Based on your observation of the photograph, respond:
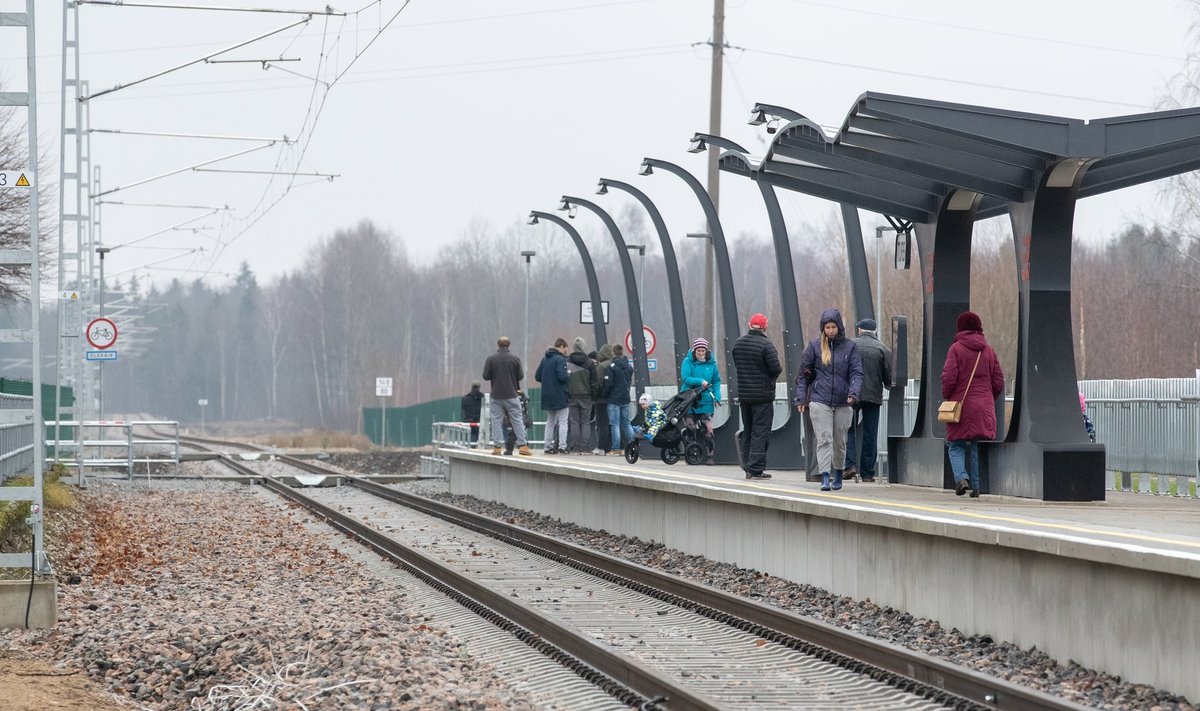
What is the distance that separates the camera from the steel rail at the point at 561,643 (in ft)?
26.4

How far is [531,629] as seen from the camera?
11008mm

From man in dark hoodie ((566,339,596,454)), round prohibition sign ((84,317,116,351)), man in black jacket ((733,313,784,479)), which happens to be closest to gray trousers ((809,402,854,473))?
man in black jacket ((733,313,784,479))

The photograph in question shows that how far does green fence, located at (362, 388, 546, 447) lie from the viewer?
53.5 m

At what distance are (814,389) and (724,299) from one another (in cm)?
569

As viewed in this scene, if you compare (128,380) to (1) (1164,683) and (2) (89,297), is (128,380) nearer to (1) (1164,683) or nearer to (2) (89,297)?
(2) (89,297)

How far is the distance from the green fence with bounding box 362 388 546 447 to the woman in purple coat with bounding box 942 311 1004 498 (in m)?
29.5

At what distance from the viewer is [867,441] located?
17.3m

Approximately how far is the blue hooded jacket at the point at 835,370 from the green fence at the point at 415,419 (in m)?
28.0

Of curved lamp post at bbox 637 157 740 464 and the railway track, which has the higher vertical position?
curved lamp post at bbox 637 157 740 464

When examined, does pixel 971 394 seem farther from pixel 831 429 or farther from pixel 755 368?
pixel 755 368

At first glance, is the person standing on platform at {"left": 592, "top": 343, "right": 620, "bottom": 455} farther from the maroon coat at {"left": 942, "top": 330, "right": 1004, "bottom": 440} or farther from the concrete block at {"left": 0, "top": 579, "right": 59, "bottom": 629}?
the concrete block at {"left": 0, "top": 579, "right": 59, "bottom": 629}

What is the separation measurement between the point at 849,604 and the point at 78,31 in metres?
24.4

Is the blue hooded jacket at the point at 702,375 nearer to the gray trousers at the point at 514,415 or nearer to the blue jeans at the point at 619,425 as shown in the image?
the blue jeans at the point at 619,425

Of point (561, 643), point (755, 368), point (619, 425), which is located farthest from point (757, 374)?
point (619, 425)
